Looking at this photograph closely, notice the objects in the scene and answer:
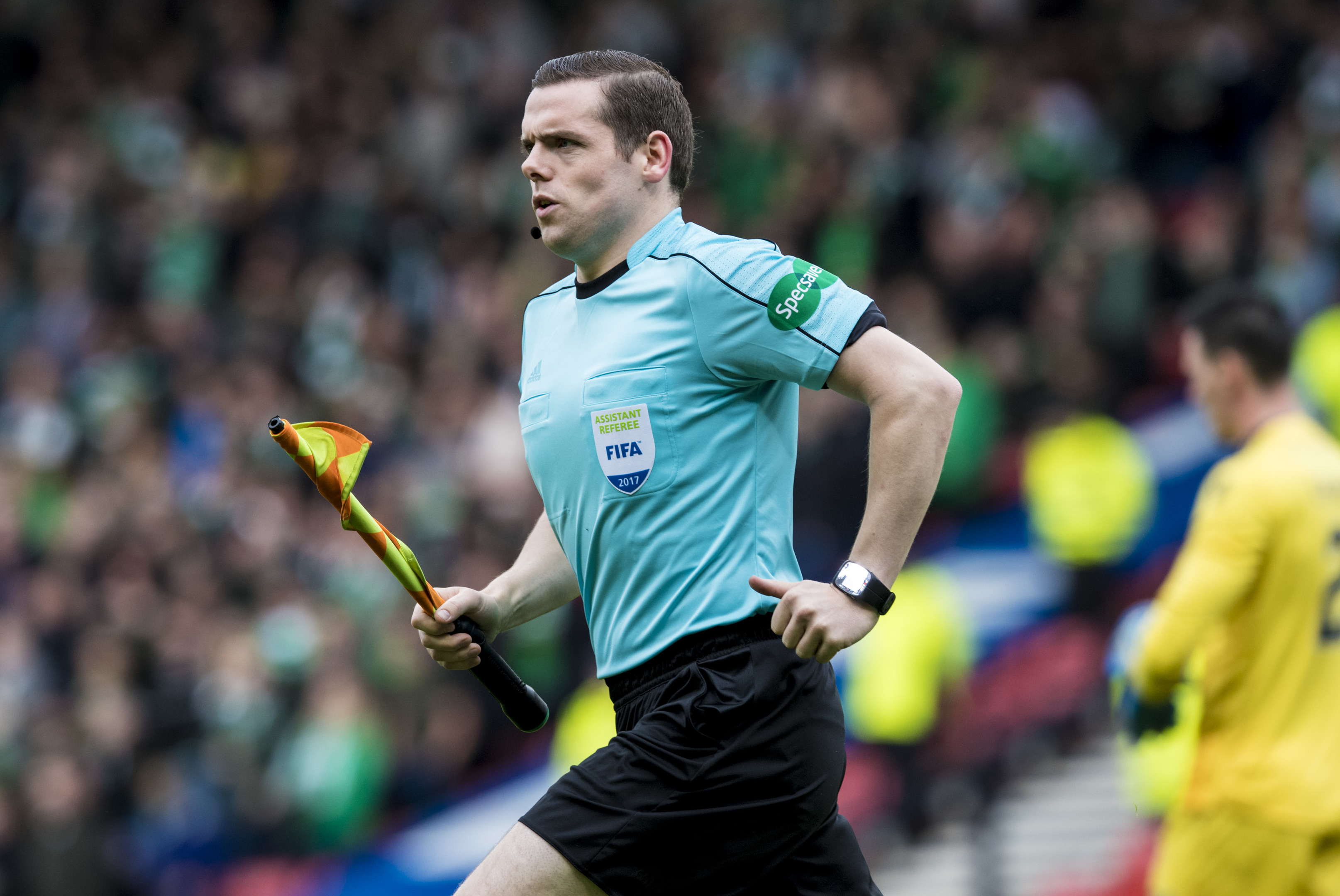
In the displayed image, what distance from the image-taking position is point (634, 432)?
320cm

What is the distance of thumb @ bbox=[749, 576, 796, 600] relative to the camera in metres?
2.95

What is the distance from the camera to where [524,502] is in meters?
9.77

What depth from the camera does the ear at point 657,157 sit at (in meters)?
3.39

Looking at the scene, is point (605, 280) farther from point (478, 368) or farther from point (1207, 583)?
point (478, 368)

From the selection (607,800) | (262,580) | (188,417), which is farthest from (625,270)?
(188,417)

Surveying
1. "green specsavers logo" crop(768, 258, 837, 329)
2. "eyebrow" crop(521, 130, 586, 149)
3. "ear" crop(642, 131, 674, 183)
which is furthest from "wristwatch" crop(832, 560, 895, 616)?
"eyebrow" crop(521, 130, 586, 149)

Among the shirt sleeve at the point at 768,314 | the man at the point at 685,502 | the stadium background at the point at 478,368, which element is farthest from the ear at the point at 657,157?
the stadium background at the point at 478,368

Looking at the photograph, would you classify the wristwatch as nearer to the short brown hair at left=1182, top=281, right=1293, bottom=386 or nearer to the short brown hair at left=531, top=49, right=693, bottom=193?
the short brown hair at left=531, top=49, right=693, bottom=193

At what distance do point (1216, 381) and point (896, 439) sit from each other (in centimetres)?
224

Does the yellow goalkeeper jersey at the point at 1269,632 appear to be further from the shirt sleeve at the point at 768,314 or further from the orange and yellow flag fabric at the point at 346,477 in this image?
the orange and yellow flag fabric at the point at 346,477

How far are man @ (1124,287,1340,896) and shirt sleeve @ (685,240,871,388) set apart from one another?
1986 millimetres

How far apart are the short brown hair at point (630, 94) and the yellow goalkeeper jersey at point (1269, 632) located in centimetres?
214

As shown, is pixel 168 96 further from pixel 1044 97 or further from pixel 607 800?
pixel 607 800

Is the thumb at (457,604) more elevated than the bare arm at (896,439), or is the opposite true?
the bare arm at (896,439)
